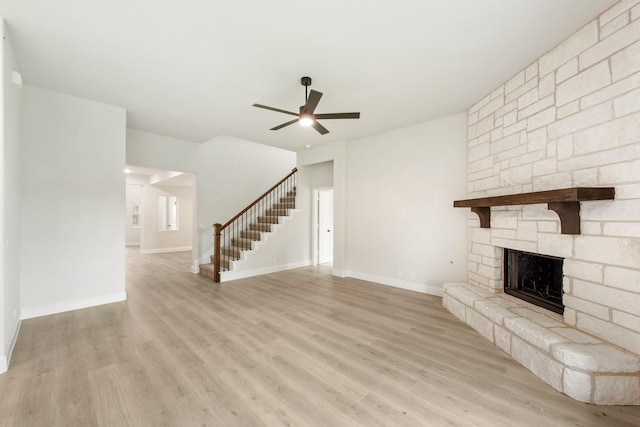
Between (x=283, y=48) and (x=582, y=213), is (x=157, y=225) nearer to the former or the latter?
(x=283, y=48)

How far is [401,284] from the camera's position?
202 inches

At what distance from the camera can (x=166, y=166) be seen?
5.96 meters

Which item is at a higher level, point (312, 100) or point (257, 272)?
point (312, 100)

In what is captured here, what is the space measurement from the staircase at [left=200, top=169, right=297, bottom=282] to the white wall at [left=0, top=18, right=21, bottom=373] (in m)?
2.94

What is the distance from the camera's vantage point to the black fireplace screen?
2.97m

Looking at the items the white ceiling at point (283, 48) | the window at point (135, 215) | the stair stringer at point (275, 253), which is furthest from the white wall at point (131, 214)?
the white ceiling at point (283, 48)

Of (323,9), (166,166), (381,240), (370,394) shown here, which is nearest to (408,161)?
(381,240)

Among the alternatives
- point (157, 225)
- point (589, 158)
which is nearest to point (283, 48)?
point (589, 158)

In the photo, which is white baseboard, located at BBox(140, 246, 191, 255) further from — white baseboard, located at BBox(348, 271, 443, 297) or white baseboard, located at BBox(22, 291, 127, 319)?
white baseboard, located at BBox(348, 271, 443, 297)

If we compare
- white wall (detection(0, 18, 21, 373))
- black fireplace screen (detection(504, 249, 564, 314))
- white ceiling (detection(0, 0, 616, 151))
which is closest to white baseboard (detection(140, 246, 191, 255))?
white wall (detection(0, 18, 21, 373))

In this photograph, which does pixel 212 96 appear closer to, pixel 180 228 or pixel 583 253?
pixel 583 253

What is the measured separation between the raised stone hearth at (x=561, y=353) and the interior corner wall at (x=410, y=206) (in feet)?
4.73

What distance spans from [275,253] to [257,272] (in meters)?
0.67

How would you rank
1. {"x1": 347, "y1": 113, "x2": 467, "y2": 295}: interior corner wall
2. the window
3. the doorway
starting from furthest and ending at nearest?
the window → the doorway → {"x1": 347, "y1": 113, "x2": 467, "y2": 295}: interior corner wall
